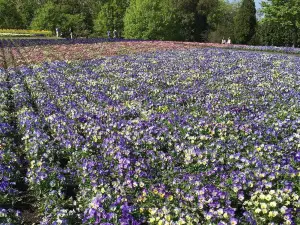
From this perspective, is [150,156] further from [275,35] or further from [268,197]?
[275,35]

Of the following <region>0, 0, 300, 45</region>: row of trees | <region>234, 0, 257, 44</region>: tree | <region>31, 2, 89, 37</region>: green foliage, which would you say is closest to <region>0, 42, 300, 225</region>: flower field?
<region>0, 0, 300, 45</region>: row of trees

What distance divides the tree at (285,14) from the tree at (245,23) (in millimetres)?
1827

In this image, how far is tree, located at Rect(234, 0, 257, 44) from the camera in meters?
48.0

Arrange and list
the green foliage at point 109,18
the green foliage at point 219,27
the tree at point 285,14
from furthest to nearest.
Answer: the green foliage at point 109,18 < the green foliage at point 219,27 < the tree at point 285,14

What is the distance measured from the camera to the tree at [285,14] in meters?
44.0

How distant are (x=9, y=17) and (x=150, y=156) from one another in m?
70.7

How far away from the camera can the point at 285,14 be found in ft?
147

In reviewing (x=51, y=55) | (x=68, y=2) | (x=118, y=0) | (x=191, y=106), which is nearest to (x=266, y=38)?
(x=118, y=0)

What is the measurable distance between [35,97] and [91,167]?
6352 mm

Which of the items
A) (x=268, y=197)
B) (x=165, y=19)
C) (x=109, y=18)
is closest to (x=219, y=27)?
(x=165, y=19)

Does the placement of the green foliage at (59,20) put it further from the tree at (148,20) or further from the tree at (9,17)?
the tree at (9,17)

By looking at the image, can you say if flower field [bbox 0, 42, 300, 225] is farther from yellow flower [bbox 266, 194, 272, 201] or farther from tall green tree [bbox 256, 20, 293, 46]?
tall green tree [bbox 256, 20, 293, 46]

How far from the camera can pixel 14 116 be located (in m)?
10.0

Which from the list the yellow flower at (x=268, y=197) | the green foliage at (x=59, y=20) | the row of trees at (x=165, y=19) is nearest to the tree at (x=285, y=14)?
the row of trees at (x=165, y=19)
